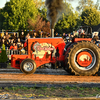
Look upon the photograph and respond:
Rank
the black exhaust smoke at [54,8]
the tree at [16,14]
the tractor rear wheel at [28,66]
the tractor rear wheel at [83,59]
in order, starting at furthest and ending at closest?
1. the tree at [16,14]
2. the black exhaust smoke at [54,8]
3. the tractor rear wheel at [28,66]
4. the tractor rear wheel at [83,59]

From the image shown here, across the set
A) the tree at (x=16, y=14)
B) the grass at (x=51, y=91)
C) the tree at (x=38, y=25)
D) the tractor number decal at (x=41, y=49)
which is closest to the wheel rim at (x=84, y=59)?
the tractor number decal at (x=41, y=49)

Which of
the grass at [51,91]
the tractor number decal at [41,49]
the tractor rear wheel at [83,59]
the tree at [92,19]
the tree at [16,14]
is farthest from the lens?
the tree at [92,19]

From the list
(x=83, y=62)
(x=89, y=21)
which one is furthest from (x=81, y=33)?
(x=89, y=21)

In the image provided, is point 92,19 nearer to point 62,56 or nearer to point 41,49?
point 62,56

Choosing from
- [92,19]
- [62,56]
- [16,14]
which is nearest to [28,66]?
[62,56]

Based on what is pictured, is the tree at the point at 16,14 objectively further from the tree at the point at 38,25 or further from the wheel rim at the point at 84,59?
the wheel rim at the point at 84,59

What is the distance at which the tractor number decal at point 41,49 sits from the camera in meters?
9.01

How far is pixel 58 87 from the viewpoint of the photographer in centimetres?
609

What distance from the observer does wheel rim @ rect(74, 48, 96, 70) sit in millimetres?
8531

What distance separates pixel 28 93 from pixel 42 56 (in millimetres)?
3833

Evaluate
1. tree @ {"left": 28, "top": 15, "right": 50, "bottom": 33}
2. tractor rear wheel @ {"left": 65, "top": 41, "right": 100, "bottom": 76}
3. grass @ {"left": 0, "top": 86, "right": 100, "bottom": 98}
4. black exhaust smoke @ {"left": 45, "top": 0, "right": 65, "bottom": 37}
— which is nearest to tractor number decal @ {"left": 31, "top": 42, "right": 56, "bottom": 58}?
tractor rear wheel @ {"left": 65, "top": 41, "right": 100, "bottom": 76}

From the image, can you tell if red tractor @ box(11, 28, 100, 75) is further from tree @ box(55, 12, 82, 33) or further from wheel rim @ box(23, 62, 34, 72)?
tree @ box(55, 12, 82, 33)

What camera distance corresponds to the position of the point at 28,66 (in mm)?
8891

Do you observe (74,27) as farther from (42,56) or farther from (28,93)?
(28,93)
